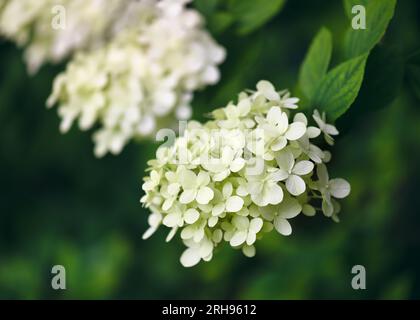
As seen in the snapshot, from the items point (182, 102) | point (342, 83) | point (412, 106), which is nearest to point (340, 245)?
point (412, 106)

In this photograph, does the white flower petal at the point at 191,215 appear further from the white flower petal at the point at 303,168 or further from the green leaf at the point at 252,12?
the green leaf at the point at 252,12

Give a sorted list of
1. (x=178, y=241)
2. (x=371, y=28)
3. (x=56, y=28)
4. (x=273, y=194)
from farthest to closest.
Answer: (x=178, y=241), (x=56, y=28), (x=371, y=28), (x=273, y=194)

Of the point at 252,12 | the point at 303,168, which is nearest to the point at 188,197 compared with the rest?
the point at 303,168

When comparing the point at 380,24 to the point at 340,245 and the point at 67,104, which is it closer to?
the point at 67,104

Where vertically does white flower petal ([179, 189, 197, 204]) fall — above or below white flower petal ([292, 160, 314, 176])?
below

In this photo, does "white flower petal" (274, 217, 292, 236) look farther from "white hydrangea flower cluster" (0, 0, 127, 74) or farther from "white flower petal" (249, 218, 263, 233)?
"white hydrangea flower cluster" (0, 0, 127, 74)

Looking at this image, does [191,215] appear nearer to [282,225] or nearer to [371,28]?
[282,225]

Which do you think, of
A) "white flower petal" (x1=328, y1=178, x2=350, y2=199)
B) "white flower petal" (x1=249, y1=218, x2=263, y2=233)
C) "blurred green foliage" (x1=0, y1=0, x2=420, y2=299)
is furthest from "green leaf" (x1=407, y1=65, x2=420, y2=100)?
"blurred green foliage" (x1=0, y1=0, x2=420, y2=299)
